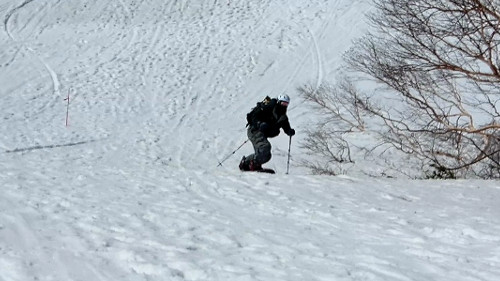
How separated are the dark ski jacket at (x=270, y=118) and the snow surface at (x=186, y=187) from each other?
4.01ft

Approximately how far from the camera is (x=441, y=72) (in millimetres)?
12531

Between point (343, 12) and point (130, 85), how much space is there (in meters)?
11.7

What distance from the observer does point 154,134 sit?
16422 mm

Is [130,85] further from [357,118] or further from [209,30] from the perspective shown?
[357,118]

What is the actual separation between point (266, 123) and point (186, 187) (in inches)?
121

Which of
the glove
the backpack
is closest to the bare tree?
the backpack

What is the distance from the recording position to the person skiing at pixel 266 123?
432 inches

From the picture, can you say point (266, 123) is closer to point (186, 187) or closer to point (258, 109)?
point (258, 109)

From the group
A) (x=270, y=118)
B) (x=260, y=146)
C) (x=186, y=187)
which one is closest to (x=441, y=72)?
(x=270, y=118)

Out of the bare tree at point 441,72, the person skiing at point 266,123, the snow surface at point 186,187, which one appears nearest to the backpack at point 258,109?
the person skiing at point 266,123

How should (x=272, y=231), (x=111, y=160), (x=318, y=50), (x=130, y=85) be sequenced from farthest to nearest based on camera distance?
(x=318, y=50)
(x=130, y=85)
(x=111, y=160)
(x=272, y=231)

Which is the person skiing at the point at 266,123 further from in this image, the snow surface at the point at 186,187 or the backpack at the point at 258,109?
the snow surface at the point at 186,187

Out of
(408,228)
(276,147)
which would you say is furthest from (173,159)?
(408,228)

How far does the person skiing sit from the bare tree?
8.86 ft
